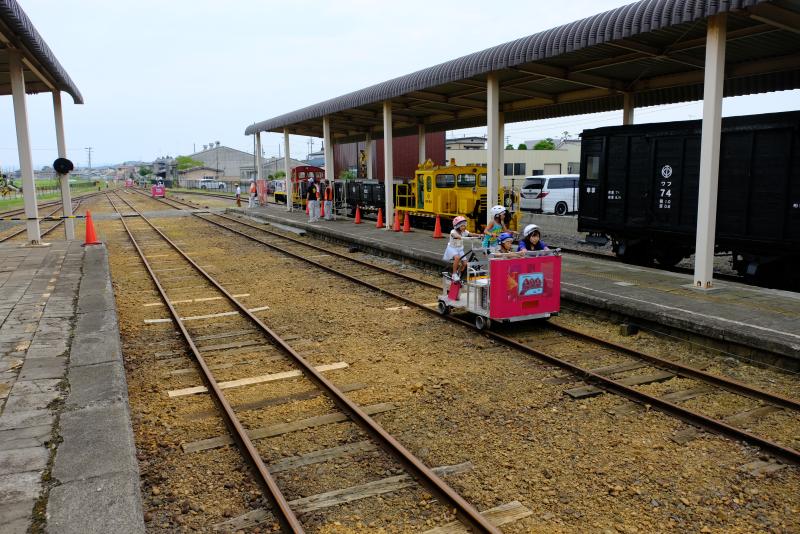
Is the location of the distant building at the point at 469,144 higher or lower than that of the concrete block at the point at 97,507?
higher

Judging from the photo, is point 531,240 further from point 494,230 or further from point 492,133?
point 492,133

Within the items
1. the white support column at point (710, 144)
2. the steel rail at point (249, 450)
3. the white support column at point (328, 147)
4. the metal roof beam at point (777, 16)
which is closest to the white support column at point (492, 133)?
the white support column at point (710, 144)

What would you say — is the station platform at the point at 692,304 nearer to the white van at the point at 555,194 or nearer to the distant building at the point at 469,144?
the white van at the point at 555,194

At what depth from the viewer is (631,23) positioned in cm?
1012

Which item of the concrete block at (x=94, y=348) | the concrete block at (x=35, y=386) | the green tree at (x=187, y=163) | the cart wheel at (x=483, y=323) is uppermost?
the green tree at (x=187, y=163)

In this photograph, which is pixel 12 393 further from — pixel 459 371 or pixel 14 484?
pixel 459 371

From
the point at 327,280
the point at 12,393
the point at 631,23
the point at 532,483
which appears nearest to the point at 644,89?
the point at 631,23

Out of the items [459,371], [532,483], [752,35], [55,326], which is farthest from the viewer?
[752,35]

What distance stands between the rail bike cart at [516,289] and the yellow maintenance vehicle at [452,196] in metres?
8.85

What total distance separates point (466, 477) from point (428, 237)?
47.6ft

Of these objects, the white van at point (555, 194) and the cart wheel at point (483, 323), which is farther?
the white van at point (555, 194)

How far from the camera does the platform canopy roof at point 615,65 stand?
31.9ft

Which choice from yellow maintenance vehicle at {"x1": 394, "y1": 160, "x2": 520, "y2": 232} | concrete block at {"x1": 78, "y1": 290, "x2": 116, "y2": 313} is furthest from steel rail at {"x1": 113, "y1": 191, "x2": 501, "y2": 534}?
yellow maintenance vehicle at {"x1": 394, "y1": 160, "x2": 520, "y2": 232}

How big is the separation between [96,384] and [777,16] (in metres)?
10.8
